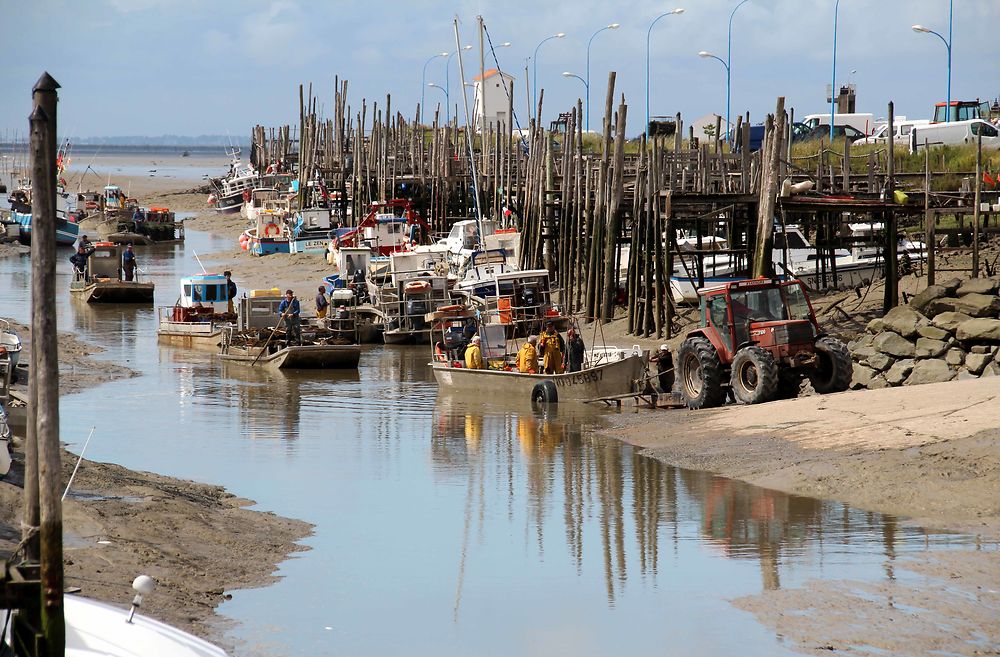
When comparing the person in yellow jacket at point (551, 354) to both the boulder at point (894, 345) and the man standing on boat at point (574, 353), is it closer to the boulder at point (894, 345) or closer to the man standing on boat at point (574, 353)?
the man standing on boat at point (574, 353)

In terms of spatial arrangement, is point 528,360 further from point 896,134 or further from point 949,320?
point 896,134

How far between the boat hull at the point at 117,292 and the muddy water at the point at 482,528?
1549 centimetres

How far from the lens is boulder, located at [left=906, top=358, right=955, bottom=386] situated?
19594 mm

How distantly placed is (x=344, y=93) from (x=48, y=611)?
201ft

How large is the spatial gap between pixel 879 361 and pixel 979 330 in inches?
58.8

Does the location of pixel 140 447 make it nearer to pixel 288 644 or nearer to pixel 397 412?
pixel 397 412

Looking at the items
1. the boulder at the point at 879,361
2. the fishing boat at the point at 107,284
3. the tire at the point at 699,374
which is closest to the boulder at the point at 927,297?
the boulder at the point at 879,361

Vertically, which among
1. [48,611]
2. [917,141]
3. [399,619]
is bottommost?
[399,619]

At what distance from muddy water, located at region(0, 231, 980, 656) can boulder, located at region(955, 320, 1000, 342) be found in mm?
5602

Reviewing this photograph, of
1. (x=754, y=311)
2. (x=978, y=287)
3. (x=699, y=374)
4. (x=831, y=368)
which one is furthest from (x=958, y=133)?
(x=699, y=374)

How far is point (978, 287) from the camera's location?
70.9ft

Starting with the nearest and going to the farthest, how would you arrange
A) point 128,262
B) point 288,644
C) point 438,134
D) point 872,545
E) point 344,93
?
point 288,644 < point 872,545 < point 128,262 < point 438,134 < point 344,93

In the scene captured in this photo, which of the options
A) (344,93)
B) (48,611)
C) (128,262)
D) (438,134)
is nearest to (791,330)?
(48,611)

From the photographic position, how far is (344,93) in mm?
67812
